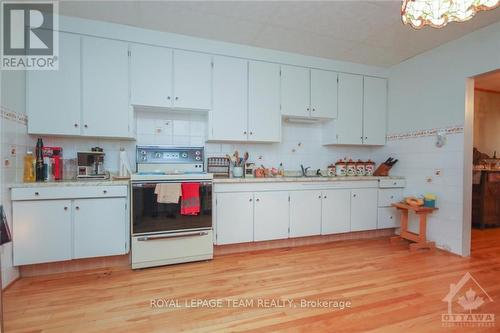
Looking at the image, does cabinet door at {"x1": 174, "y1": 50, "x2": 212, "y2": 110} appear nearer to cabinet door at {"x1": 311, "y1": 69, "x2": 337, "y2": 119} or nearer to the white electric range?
the white electric range

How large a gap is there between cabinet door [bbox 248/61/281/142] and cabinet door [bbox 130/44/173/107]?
3.15ft

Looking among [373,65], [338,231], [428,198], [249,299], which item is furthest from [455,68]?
[249,299]

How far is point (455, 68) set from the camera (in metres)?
2.82

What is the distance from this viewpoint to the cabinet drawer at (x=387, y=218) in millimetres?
3354

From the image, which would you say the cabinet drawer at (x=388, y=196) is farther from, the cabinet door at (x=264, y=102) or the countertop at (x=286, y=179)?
the cabinet door at (x=264, y=102)

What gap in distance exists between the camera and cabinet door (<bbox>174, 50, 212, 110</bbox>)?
273cm

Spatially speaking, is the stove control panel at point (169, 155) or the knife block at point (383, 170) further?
the knife block at point (383, 170)

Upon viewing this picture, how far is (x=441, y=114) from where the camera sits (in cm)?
296

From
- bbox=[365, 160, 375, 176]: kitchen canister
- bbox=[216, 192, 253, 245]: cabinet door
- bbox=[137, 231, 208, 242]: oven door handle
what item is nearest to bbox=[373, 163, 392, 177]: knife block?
bbox=[365, 160, 375, 176]: kitchen canister

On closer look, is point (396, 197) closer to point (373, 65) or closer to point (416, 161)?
point (416, 161)

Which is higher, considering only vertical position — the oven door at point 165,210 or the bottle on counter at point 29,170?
the bottle on counter at point 29,170

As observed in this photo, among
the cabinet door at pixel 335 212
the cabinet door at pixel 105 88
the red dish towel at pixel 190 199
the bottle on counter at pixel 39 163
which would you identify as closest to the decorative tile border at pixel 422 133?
the cabinet door at pixel 335 212

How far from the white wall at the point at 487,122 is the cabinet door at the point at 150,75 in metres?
5.30

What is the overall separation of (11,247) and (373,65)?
465 centimetres
